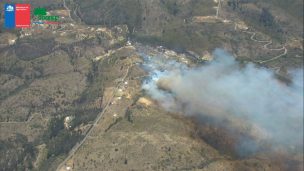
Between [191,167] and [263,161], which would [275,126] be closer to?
[263,161]

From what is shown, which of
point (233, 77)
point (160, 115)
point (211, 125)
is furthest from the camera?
point (233, 77)

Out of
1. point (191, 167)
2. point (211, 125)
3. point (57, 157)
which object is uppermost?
point (211, 125)

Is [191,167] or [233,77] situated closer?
[191,167]

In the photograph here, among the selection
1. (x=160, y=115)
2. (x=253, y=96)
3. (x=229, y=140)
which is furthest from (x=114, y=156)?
(x=253, y=96)

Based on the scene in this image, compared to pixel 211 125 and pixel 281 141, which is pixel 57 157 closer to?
pixel 211 125

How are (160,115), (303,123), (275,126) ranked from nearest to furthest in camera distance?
(303,123), (275,126), (160,115)

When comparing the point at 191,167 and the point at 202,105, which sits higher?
the point at 202,105
